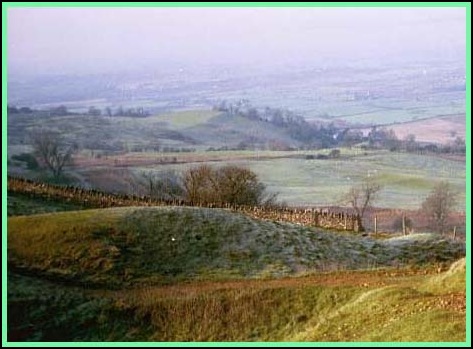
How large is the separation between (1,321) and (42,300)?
105 centimetres

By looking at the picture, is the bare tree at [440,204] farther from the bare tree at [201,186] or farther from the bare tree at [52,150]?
the bare tree at [52,150]

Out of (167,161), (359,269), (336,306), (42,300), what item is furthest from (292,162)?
(42,300)

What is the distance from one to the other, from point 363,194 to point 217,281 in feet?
30.3

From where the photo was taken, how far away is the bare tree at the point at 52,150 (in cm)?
2023

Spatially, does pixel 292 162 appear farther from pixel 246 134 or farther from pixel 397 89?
pixel 397 89

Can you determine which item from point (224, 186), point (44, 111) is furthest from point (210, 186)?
point (44, 111)

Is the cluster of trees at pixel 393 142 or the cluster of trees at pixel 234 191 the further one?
the cluster of trees at pixel 393 142

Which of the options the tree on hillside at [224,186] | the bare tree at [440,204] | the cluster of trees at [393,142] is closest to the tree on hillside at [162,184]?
the tree on hillside at [224,186]

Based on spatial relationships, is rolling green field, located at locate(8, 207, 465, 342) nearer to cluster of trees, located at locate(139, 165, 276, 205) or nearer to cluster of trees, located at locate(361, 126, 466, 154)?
cluster of trees, located at locate(139, 165, 276, 205)

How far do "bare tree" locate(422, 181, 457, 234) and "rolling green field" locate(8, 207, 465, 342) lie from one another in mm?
2485

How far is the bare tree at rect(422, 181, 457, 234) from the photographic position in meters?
23.0

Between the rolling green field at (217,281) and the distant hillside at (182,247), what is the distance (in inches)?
1.2

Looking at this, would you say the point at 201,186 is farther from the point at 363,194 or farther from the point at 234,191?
the point at 363,194

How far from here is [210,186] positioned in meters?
23.9
